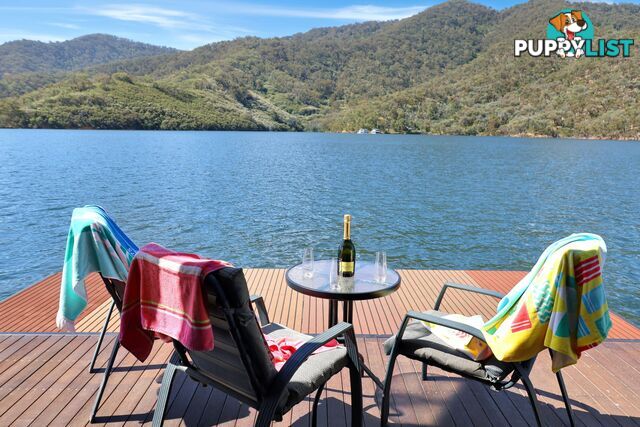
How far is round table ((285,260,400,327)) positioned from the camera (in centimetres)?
221

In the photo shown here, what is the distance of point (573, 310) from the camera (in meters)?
1.67

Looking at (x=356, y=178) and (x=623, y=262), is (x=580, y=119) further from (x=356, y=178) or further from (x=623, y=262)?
(x=623, y=262)

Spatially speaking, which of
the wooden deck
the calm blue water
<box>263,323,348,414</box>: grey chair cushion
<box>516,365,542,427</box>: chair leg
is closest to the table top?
<box>263,323,348,414</box>: grey chair cushion

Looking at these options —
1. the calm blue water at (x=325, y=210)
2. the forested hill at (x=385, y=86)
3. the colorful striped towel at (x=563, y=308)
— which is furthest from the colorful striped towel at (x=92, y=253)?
the forested hill at (x=385, y=86)

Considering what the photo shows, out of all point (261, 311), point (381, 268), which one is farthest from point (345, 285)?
point (261, 311)

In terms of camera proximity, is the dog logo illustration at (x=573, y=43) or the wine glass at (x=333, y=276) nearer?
the wine glass at (x=333, y=276)

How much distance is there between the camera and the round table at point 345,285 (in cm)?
221

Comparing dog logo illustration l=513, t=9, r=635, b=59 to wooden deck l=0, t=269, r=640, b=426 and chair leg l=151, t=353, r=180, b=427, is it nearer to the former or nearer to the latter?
wooden deck l=0, t=269, r=640, b=426

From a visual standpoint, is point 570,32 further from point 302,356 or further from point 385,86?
point 302,356

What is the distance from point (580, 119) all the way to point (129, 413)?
70949mm

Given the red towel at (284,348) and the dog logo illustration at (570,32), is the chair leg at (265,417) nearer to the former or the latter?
the red towel at (284,348)

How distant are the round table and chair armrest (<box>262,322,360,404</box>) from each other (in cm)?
32

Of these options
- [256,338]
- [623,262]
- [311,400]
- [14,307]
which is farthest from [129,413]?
[623,262]

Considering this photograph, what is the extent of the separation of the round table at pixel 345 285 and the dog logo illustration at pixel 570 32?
89.3 meters
